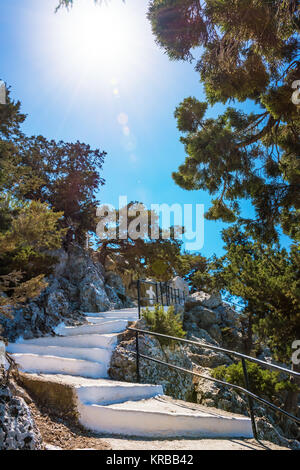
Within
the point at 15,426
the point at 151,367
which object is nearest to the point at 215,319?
the point at 151,367

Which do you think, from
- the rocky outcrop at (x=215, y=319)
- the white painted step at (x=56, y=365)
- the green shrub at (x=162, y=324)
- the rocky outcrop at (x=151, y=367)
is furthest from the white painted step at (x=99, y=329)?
the rocky outcrop at (x=215, y=319)

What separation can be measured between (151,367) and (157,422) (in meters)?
2.37

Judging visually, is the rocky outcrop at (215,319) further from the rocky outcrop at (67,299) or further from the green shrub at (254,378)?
the green shrub at (254,378)

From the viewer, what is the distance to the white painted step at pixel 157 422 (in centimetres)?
351

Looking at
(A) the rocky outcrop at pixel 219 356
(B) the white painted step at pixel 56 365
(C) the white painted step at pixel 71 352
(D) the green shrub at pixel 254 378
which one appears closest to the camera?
(B) the white painted step at pixel 56 365

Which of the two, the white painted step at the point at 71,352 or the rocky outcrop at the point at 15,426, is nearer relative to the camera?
the rocky outcrop at the point at 15,426

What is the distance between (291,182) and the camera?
6.81 meters

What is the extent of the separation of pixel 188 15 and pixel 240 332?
17639mm

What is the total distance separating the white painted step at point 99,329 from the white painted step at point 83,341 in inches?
16.3

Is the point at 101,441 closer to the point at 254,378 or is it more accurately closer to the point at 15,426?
the point at 15,426

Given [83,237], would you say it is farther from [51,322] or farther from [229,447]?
[229,447]

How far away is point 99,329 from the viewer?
7.11 meters

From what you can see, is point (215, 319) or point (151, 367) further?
point (215, 319)
